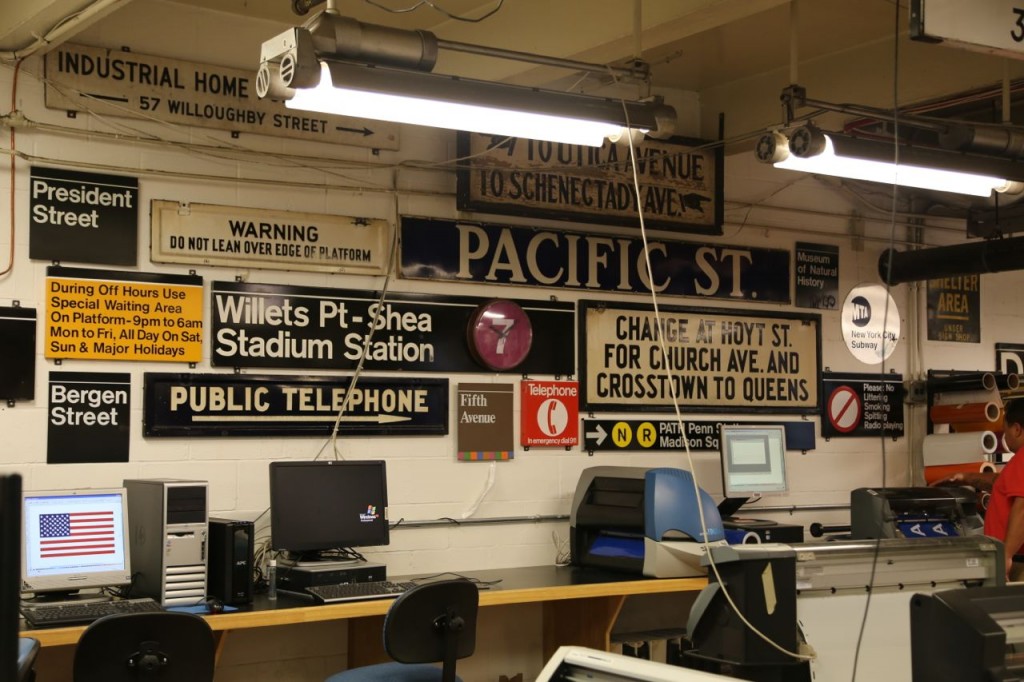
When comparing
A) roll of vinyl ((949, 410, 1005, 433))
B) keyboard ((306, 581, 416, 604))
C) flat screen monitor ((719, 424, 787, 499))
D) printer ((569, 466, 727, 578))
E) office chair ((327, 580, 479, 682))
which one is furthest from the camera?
roll of vinyl ((949, 410, 1005, 433))

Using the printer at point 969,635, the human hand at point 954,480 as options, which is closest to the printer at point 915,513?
the human hand at point 954,480

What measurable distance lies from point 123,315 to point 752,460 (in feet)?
10.5

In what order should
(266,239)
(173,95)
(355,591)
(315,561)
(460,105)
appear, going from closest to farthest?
(460,105)
(355,591)
(315,561)
(173,95)
(266,239)

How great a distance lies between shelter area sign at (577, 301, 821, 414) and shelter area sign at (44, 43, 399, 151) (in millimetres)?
1596

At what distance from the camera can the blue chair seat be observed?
13.3 feet

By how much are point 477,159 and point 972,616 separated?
4.03 metres

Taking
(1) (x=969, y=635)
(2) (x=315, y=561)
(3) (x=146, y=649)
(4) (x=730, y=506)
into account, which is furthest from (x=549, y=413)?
(1) (x=969, y=635)

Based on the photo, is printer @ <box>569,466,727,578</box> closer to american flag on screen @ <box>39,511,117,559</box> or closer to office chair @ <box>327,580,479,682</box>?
office chair @ <box>327,580,479,682</box>

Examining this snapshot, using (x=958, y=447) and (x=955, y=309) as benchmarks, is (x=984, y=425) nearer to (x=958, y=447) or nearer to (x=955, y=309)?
(x=958, y=447)

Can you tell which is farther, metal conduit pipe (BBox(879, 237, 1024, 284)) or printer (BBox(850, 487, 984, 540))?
metal conduit pipe (BBox(879, 237, 1024, 284))

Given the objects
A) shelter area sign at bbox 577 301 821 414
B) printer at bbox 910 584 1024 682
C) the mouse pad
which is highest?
shelter area sign at bbox 577 301 821 414

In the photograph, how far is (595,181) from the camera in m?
5.72

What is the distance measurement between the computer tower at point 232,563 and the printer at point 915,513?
313 centimetres

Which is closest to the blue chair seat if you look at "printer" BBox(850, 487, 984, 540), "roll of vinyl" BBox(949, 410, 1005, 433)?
"printer" BBox(850, 487, 984, 540)
